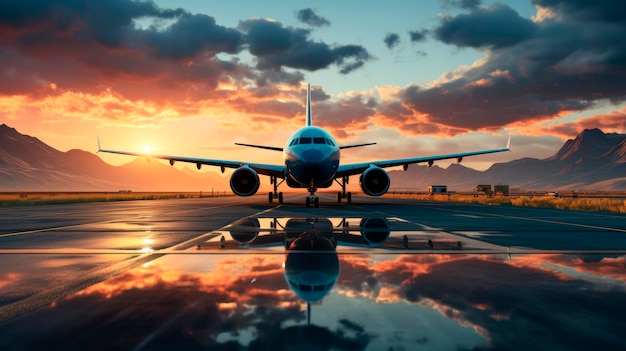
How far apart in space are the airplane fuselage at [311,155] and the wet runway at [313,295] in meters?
13.2

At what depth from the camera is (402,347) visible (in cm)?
372

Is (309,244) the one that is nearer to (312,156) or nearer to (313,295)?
(313,295)

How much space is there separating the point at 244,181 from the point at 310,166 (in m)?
5.84

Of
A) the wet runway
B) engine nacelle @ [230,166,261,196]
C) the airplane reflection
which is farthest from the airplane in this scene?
the wet runway

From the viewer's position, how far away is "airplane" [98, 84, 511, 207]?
23938 millimetres

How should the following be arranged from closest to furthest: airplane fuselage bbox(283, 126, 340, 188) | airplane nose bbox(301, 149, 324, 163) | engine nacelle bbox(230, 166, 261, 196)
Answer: airplane nose bbox(301, 149, 324, 163), airplane fuselage bbox(283, 126, 340, 188), engine nacelle bbox(230, 166, 261, 196)

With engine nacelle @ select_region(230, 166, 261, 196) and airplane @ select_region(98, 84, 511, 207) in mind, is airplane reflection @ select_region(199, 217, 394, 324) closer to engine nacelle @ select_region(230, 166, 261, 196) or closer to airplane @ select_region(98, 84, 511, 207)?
airplane @ select_region(98, 84, 511, 207)

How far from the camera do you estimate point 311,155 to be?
2341 cm

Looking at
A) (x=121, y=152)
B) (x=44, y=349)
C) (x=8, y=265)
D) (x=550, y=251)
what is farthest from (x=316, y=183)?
(x=44, y=349)

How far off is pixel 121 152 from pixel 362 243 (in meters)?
25.5

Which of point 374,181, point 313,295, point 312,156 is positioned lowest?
point 313,295

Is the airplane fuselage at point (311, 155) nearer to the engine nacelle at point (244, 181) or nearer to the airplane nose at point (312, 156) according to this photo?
the airplane nose at point (312, 156)

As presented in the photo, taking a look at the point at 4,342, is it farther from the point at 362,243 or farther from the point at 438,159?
the point at 438,159

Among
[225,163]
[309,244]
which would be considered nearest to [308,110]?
[225,163]
